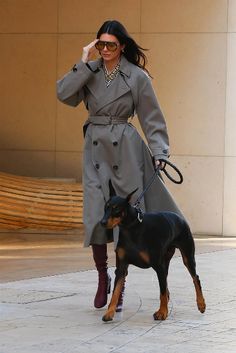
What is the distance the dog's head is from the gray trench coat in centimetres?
65

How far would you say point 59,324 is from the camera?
6.39 metres

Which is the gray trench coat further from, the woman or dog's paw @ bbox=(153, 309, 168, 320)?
dog's paw @ bbox=(153, 309, 168, 320)

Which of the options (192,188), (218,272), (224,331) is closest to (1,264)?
(218,272)

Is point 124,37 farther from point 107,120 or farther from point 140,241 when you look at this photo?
point 140,241

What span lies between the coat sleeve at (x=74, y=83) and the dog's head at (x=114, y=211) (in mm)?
965

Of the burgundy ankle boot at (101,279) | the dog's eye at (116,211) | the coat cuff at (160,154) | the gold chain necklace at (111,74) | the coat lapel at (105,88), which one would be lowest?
the burgundy ankle boot at (101,279)

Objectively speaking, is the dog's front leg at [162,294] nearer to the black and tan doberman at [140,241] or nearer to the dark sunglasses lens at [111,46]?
the black and tan doberman at [140,241]

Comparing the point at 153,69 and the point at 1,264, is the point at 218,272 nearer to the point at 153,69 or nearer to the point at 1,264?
the point at 1,264

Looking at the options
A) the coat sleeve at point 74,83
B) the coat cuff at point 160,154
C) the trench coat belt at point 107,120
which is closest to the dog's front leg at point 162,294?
the coat cuff at point 160,154

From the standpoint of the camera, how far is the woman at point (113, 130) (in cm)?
700

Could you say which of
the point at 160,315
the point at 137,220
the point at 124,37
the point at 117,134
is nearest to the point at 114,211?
the point at 137,220

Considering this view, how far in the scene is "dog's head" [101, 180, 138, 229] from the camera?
625 cm

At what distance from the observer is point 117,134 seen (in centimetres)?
706

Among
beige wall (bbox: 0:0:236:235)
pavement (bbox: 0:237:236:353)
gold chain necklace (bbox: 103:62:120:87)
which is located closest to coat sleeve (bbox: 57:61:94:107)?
gold chain necklace (bbox: 103:62:120:87)
